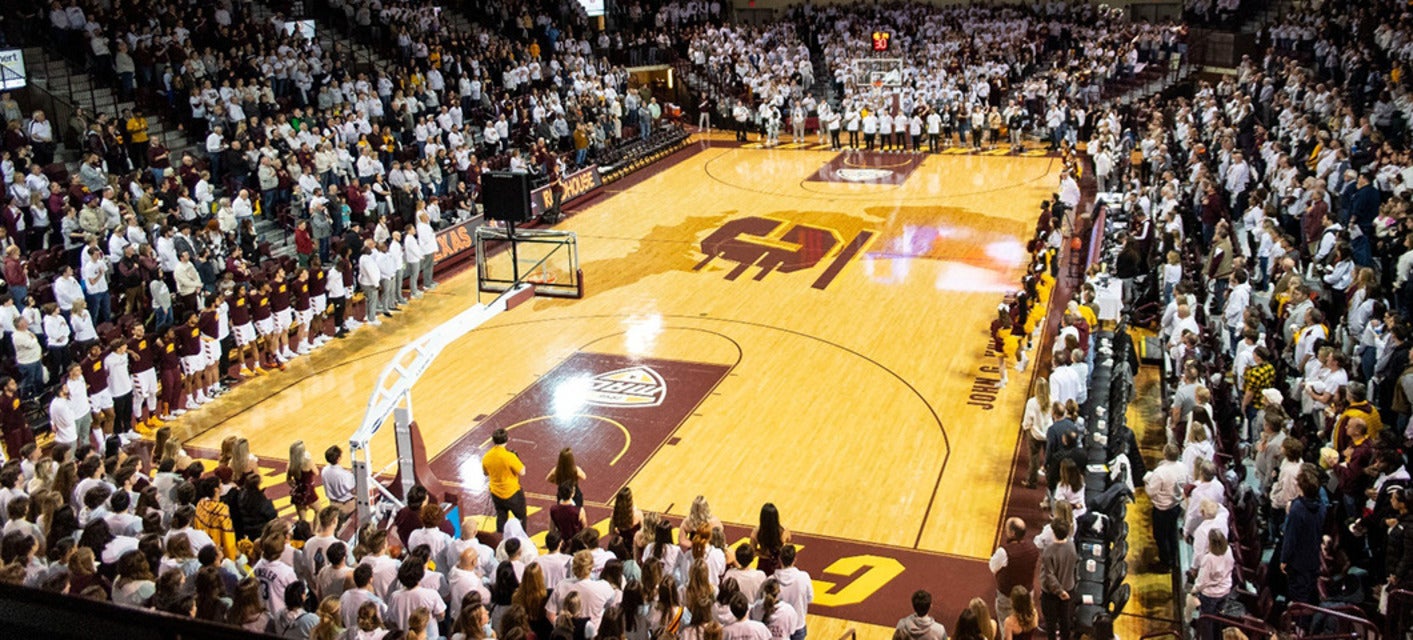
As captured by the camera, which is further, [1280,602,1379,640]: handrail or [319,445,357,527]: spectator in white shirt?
[319,445,357,527]: spectator in white shirt

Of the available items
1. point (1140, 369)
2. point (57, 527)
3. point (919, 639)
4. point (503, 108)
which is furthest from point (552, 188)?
point (919, 639)

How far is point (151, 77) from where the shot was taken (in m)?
25.3

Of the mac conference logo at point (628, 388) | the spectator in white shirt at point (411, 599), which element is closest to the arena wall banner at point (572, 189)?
the mac conference logo at point (628, 388)

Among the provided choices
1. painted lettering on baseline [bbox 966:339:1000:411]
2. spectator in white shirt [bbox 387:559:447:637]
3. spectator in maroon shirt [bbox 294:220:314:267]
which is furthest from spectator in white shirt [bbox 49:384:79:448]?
painted lettering on baseline [bbox 966:339:1000:411]

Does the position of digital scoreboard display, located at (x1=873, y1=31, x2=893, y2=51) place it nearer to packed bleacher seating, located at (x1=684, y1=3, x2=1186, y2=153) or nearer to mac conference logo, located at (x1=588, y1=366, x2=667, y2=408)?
packed bleacher seating, located at (x1=684, y1=3, x2=1186, y2=153)

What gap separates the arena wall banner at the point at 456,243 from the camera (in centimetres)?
2383

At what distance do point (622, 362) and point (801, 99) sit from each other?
77.0 feet

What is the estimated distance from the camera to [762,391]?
56.7 ft

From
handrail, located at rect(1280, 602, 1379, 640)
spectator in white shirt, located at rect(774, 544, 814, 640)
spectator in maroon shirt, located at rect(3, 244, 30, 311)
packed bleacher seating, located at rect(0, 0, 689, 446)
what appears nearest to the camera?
handrail, located at rect(1280, 602, 1379, 640)

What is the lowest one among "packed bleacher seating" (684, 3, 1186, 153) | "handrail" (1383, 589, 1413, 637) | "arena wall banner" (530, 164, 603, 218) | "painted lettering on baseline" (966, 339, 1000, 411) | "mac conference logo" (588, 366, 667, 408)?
"painted lettering on baseline" (966, 339, 1000, 411)

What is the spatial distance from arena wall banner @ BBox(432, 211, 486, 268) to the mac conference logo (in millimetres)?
6859

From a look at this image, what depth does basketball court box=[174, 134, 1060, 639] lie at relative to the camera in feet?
44.2

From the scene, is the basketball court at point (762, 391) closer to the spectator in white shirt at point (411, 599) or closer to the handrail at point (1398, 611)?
the handrail at point (1398, 611)

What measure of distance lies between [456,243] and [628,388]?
842 centimetres
